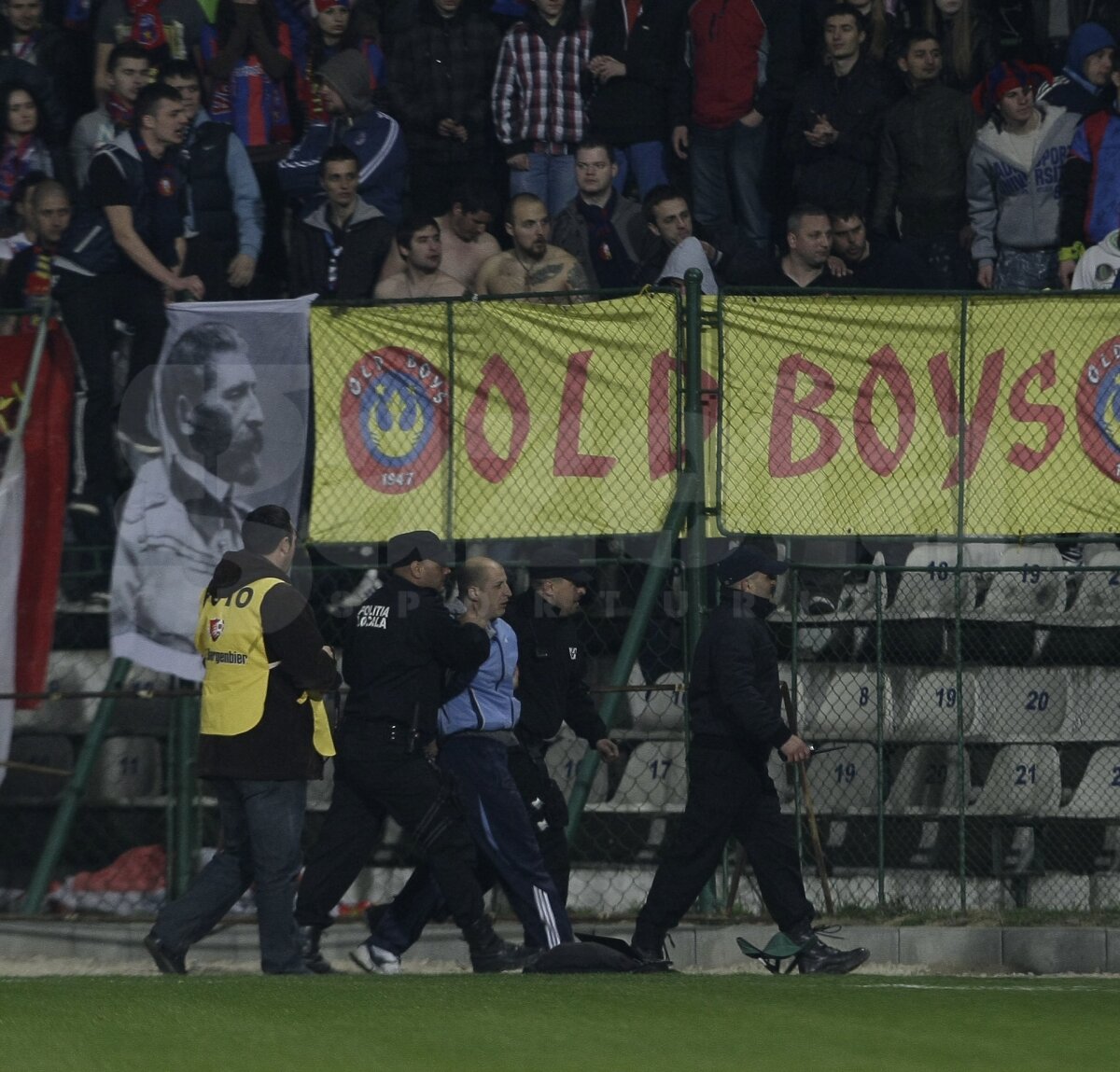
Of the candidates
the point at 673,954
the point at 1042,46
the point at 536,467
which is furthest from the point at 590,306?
the point at 1042,46

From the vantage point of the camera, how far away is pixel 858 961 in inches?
395

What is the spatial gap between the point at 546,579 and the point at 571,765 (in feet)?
6.74

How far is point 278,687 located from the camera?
30.9 ft

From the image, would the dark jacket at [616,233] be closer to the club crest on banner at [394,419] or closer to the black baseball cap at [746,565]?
the club crest on banner at [394,419]

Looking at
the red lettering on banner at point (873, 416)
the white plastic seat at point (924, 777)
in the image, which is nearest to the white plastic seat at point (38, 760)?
the white plastic seat at point (924, 777)

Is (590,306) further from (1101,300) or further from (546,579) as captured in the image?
(1101,300)

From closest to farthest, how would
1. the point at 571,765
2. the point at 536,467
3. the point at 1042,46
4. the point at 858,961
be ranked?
1. the point at 858,961
2. the point at 536,467
3. the point at 571,765
4. the point at 1042,46

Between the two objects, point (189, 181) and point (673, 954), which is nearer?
point (673, 954)

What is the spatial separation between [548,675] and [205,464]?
7.90ft

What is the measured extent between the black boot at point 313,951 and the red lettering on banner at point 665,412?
2913 millimetres

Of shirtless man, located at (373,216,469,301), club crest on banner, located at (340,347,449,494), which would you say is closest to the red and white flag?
club crest on banner, located at (340,347,449,494)

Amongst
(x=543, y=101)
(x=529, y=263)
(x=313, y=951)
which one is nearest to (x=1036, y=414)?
(x=529, y=263)

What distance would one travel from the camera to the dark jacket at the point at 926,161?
13766mm

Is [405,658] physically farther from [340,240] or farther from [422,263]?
[340,240]
